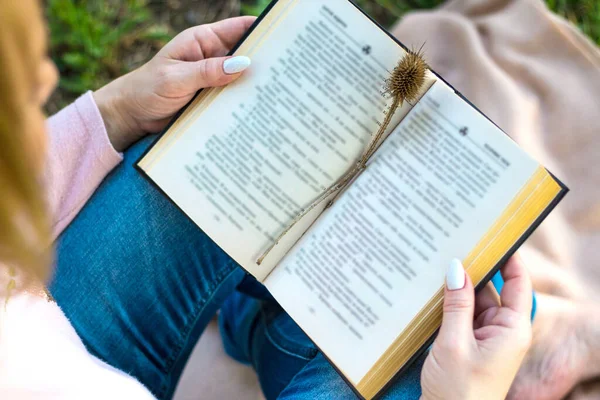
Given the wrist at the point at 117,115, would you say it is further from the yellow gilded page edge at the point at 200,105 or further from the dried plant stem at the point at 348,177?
the dried plant stem at the point at 348,177

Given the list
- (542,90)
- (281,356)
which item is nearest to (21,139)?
(281,356)

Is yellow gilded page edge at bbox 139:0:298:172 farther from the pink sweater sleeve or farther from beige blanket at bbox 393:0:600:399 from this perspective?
beige blanket at bbox 393:0:600:399

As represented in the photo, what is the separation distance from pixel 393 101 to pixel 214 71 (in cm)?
23

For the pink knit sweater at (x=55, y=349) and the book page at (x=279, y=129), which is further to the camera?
the book page at (x=279, y=129)

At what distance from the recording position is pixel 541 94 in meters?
1.10

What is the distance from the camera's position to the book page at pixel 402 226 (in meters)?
0.58

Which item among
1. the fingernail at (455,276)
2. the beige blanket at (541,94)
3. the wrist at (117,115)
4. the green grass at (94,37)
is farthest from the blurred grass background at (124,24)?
the fingernail at (455,276)

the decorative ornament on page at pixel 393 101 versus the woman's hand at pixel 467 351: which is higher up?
the decorative ornament on page at pixel 393 101

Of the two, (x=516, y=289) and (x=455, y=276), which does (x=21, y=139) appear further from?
(x=516, y=289)

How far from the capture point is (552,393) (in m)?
0.83

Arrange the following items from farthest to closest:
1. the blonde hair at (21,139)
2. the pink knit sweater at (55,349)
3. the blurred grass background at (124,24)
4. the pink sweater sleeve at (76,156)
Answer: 1. the blurred grass background at (124,24)
2. the pink sweater sleeve at (76,156)
3. the pink knit sweater at (55,349)
4. the blonde hair at (21,139)

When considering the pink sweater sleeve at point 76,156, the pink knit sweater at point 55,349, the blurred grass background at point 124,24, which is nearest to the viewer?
the pink knit sweater at point 55,349

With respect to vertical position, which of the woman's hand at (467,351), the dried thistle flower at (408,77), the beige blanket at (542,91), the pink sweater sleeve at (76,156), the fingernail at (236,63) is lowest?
the pink sweater sleeve at (76,156)

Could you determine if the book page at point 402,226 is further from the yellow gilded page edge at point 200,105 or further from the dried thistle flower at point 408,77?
the yellow gilded page edge at point 200,105
